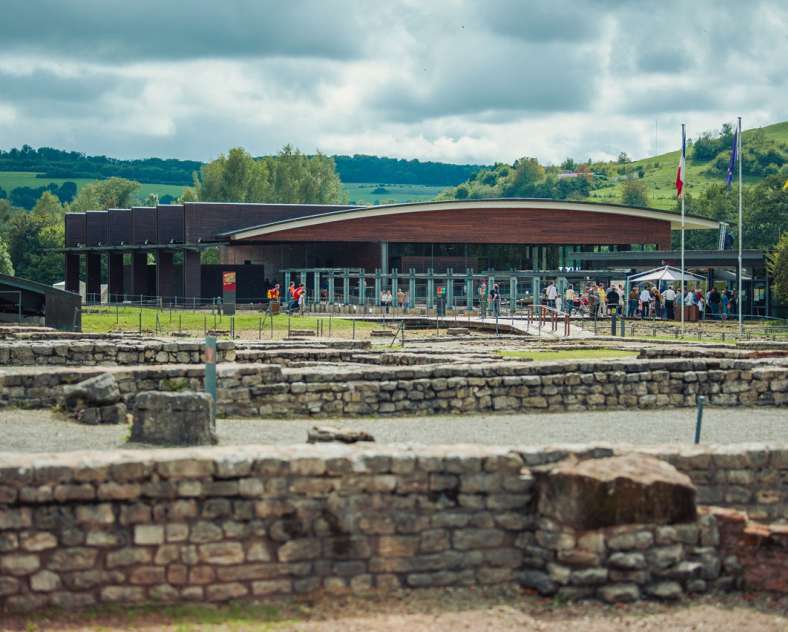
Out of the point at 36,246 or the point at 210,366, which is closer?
the point at 210,366

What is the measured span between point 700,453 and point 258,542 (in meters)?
4.33

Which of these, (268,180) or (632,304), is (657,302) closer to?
(632,304)

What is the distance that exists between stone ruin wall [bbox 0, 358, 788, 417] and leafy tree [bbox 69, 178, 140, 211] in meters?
143

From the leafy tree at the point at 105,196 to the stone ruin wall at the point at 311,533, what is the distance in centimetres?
15298

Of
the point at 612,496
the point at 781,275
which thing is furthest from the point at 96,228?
the point at 612,496

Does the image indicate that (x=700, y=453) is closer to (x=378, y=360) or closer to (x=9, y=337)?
(x=378, y=360)

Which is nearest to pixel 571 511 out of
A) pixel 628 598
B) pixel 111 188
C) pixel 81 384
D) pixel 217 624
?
pixel 628 598

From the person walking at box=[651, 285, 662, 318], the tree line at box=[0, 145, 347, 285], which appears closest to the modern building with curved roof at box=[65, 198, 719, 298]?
the person walking at box=[651, 285, 662, 318]

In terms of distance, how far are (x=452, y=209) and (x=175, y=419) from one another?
199ft

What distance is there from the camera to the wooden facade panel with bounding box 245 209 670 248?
74.1 meters

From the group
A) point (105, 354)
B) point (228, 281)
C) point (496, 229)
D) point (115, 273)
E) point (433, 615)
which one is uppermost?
point (496, 229)

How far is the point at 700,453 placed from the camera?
1270 cm

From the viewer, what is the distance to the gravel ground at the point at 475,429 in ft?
54.9

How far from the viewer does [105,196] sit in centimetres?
17000
